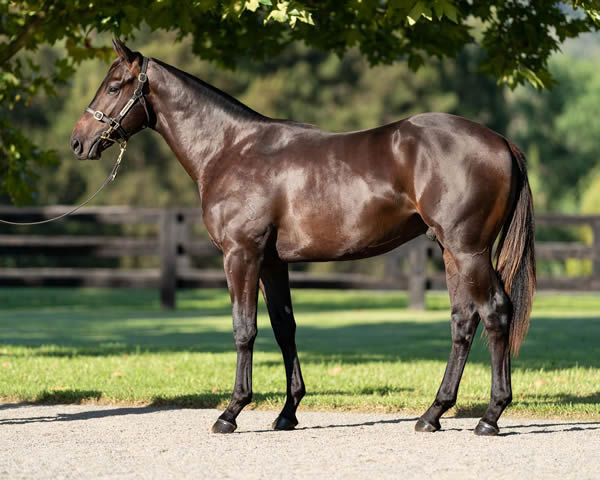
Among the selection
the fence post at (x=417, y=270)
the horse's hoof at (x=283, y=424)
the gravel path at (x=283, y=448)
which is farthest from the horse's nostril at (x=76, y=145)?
the fence post at (x=417, y=270)

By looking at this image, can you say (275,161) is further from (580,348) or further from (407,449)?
(580,348)

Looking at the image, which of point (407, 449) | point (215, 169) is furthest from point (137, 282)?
point (407, 449)

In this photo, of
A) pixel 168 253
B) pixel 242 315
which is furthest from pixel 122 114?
pixel 168 253

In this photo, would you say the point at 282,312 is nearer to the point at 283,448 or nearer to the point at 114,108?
the point at 283,448

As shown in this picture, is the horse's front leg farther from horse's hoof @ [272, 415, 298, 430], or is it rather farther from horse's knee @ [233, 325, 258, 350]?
horse's hoof @ [272, 415, 298, 430]

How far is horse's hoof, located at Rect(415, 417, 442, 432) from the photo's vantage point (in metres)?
6.04

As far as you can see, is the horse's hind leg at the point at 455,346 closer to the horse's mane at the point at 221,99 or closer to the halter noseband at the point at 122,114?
the horse's mane at the point at 221,99

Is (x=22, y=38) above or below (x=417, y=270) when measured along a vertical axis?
above

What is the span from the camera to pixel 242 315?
621cm

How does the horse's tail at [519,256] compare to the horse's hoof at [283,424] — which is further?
the horse's hoof at [283,424]

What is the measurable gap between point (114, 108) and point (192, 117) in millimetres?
508

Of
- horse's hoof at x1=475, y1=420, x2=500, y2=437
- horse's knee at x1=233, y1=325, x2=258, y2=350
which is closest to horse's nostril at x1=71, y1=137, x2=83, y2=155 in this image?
horse's knee at x1=233, y1=325, x2=258, y2=350

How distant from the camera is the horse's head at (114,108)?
645 centimetres

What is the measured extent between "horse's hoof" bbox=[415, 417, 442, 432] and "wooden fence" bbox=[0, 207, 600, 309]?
10544mm
